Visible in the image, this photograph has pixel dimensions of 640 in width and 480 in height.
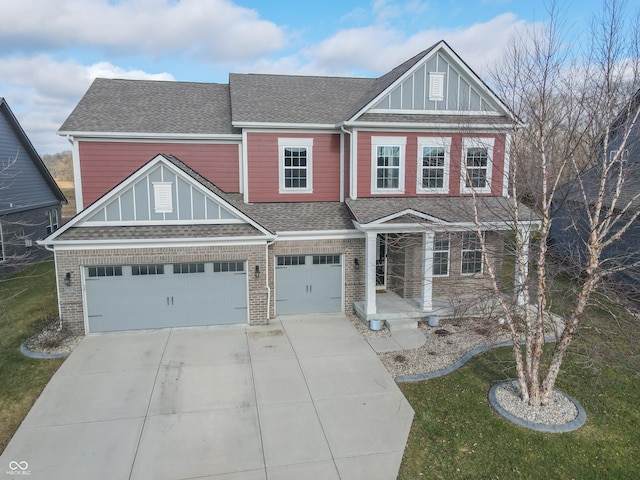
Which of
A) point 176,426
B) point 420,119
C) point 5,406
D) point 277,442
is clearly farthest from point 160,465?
point 420,119

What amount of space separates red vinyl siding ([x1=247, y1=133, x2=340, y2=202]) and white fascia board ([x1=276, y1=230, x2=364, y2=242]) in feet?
6.87

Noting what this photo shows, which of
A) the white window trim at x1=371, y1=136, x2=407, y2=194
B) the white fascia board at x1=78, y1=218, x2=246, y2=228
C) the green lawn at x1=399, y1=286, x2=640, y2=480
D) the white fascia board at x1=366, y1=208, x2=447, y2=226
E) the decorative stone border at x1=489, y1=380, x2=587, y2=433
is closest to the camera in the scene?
the green lawn at x1=399, y1=286, x2=640, y2=480

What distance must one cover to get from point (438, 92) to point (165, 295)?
10.8 metres

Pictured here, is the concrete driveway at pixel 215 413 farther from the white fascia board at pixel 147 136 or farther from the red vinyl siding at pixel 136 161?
the white fascia board at pixel 147 136

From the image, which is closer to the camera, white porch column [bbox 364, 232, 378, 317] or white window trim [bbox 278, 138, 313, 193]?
white porch column [bbox 364, 232, 378, 317]

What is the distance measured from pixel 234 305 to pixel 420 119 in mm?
8451

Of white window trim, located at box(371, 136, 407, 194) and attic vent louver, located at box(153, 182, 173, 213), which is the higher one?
white window trim, located at box(371, 136, 407, 194)

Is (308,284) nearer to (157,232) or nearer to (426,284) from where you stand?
(426,284)

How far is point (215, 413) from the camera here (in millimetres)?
8680

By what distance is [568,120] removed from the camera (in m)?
7.96

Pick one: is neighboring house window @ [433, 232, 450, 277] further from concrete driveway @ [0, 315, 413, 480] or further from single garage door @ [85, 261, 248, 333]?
single garage door @ [85, 261, 248, 333]

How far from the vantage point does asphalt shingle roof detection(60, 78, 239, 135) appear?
14.8 m

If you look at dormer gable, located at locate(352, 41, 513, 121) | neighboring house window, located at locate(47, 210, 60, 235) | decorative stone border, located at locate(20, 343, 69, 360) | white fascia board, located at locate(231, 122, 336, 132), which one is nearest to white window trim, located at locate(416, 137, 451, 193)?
dormer gable, located at locate(352, 41, 513, 121)

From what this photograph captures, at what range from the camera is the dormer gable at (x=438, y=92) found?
14.2m
